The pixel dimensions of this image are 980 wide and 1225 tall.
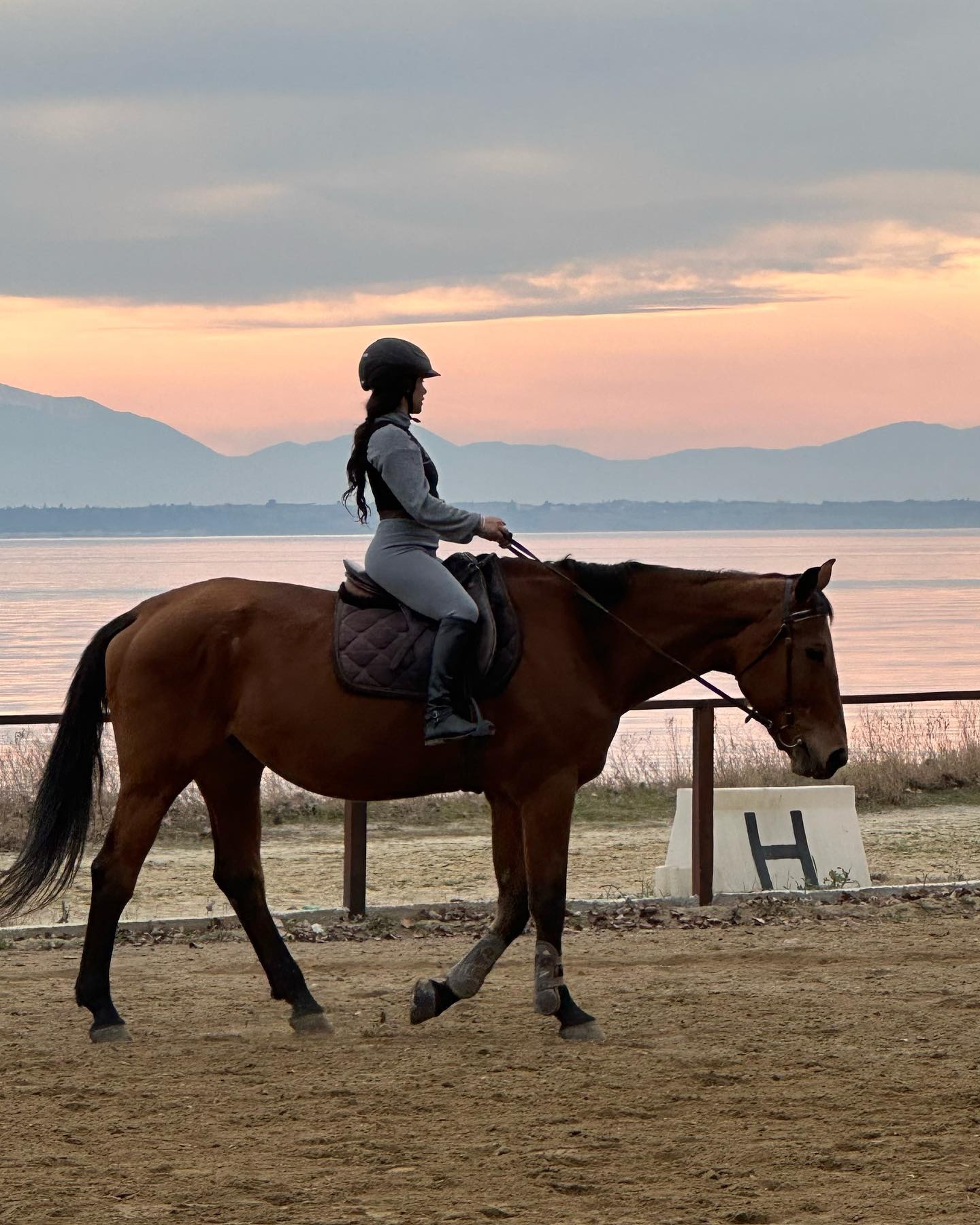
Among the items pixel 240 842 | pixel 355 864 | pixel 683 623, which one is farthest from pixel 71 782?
pixel 683 623

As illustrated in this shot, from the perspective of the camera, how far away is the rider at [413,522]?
6547 millimetres

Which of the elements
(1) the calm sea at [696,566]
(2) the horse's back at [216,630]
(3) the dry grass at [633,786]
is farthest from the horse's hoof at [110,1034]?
(1) the calm sea at [696,566]

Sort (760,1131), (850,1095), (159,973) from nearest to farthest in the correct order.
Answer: (760,1131)
(850,1095)
(159,973)

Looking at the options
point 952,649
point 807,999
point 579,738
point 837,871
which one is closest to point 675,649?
point 579,738

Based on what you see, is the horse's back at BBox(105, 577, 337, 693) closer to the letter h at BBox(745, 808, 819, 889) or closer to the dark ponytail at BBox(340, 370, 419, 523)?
the dark ponytail at BBox(340, 370, 419, 523)

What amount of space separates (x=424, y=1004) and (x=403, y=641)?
1470 mm

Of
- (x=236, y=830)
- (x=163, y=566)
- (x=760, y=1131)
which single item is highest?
(x=163, y=566)

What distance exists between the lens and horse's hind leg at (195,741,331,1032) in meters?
7.07

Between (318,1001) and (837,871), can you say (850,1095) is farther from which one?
(837,871)

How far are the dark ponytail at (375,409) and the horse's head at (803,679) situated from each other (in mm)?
1734

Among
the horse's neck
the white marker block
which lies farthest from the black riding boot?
the white marker block

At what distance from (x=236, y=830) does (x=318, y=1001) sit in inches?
34.6

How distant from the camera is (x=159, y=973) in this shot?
315 inches

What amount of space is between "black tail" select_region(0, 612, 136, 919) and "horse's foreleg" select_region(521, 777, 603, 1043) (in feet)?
6.32
